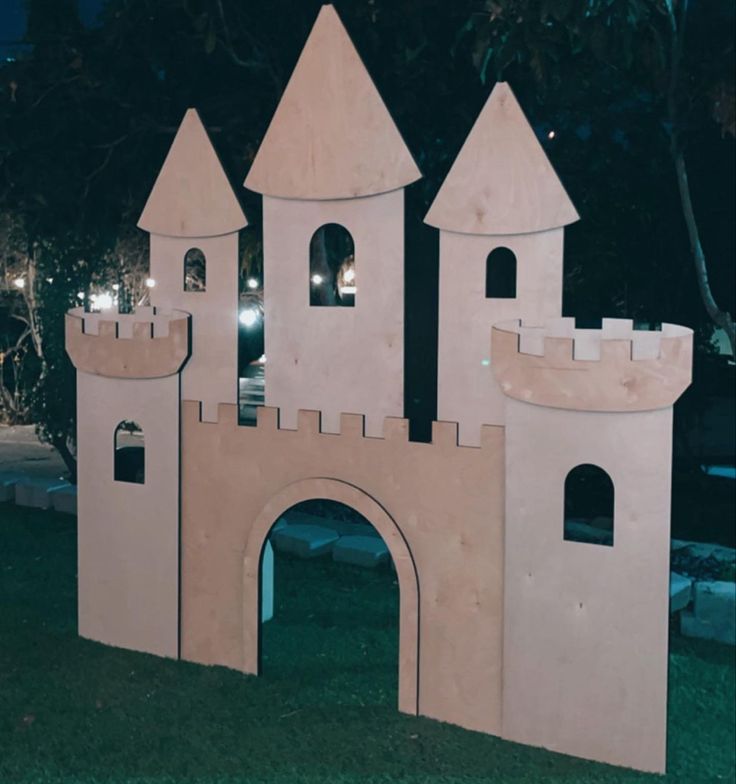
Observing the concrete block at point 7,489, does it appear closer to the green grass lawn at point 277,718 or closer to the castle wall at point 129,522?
the green grass lawn at point 277,718

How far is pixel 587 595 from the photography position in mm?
5504

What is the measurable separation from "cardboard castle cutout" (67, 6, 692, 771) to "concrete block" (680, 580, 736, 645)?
2.51m

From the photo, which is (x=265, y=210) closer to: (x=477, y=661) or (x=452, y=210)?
(x=452, y=210)

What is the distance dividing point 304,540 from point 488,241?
454 centimetres

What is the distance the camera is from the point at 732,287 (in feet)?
40.7

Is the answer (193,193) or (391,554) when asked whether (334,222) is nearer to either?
(193,193)

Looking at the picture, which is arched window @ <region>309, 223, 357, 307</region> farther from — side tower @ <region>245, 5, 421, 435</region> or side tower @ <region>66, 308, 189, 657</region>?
side tower @ <region>245, 5, 421, 435</region>

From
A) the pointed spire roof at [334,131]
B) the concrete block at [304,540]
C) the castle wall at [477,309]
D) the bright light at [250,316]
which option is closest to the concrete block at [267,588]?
the concrete block at [304,540]

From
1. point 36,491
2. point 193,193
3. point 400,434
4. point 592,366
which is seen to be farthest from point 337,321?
point 36,491

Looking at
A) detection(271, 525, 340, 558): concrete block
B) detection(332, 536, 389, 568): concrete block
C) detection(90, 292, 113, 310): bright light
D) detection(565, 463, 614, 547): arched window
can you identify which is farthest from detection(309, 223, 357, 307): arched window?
detection(90, 292, 113, 310): bright light

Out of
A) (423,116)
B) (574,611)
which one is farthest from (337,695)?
(423,116)

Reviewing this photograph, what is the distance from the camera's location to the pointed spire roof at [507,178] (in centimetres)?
573

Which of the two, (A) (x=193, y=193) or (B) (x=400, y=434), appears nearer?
(B) (x=400, y=434)

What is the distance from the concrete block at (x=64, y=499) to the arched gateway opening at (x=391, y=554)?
213 inches
